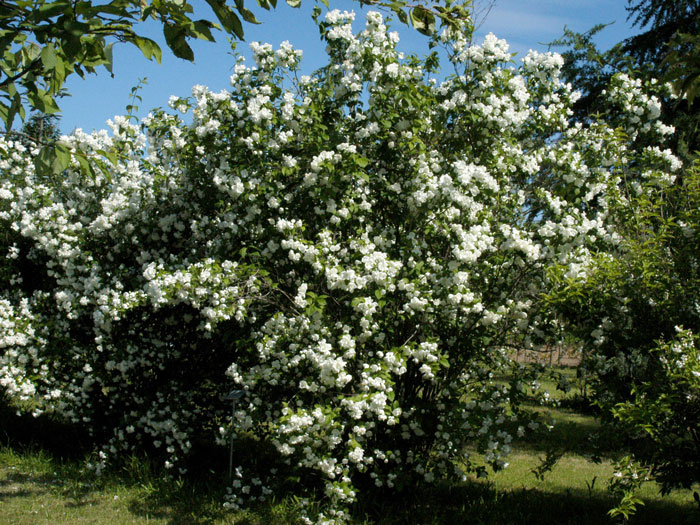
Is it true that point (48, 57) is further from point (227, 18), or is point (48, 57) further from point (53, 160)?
point (227, 18)

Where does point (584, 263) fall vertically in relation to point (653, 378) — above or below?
above

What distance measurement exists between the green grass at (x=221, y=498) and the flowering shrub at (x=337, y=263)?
12.8 inches

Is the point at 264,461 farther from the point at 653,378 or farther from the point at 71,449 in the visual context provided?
the point at 653,378

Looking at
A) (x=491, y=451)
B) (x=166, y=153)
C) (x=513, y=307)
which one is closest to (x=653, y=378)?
(x=513, y=307)

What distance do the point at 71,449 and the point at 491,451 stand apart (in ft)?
16.3

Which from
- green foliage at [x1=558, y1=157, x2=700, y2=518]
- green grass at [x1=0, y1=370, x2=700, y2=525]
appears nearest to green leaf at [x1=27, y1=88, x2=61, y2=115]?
green foliage at [x1=558, y1=157, x2=700, y2=518]

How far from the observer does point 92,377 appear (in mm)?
6473

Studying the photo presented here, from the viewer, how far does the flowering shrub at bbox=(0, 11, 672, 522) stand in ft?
15.5

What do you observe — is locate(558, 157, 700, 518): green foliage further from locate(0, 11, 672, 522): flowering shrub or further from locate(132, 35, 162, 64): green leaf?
locate(132, 35, 162, 64): green leaf

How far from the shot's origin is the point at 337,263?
188 inches

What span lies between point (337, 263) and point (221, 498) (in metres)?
2.65

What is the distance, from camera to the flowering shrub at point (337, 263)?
4.72 m

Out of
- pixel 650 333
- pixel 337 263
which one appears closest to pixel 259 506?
pixel 337 263

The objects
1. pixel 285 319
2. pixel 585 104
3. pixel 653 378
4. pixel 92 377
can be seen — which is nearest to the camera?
pixel 653 378
